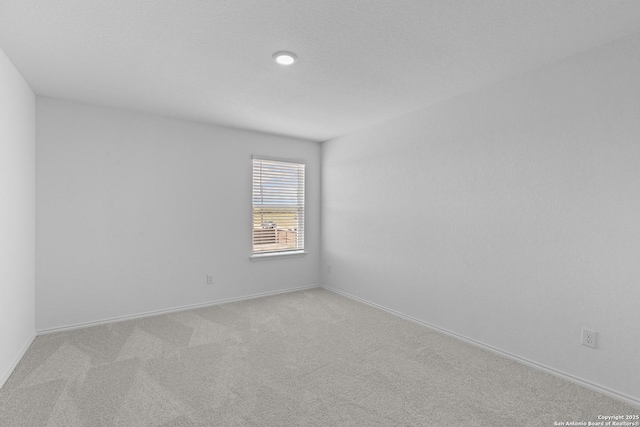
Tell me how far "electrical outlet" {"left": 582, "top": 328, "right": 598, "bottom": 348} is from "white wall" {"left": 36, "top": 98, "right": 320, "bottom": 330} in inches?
138

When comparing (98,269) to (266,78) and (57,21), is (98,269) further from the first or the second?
(266,78)

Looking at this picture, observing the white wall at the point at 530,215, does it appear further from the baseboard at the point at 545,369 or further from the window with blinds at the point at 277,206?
the window with blinds at the point at 277,206

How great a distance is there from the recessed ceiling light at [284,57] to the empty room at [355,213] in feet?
0.07

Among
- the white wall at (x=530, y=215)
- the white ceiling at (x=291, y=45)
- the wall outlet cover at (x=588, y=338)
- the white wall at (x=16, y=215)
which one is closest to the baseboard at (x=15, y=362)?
the white wall at (x=16, y=215)

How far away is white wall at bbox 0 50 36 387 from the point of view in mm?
2266

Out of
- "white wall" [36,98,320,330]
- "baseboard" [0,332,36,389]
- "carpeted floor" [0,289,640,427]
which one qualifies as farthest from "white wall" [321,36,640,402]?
"baseboard" [0,332,36,389]

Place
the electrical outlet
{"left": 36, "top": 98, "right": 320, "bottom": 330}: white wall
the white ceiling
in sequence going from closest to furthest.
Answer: the white ceiling, the electrical outlet, {"left": 36, "top": 98, "right": 320, "bottom": 330}: white wall

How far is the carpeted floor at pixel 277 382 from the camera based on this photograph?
1928mm

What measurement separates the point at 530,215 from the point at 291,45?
2266 mm

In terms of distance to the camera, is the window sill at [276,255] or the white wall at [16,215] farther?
the window sill at [276,255]

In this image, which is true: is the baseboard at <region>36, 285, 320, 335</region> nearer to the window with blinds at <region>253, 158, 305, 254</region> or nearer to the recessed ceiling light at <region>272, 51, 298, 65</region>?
the window with blinds at <region>253, 158, 305, 254</region>

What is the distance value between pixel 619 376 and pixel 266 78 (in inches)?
132

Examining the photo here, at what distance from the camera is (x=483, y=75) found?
2645 millimetres

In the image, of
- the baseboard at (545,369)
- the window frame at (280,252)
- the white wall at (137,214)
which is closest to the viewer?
the baseboard at (545,369)
